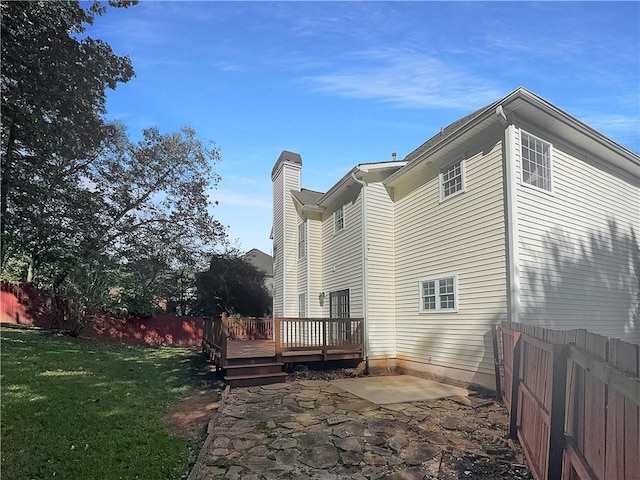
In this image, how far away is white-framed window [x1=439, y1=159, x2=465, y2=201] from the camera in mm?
9367

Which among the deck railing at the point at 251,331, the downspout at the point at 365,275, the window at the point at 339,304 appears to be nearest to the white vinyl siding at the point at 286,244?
A: the deck railing at the point at 251,331

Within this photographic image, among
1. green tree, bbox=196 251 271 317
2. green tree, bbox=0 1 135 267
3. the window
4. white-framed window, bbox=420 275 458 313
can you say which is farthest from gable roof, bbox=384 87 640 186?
green tree, bbox=196 251 271 317

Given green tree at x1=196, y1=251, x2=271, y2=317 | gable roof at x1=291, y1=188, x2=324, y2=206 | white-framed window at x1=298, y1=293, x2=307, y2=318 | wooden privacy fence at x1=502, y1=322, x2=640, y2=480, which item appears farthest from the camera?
green tree at x1=196, y1=251, x2=271, y2=317

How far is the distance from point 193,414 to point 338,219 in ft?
27.3

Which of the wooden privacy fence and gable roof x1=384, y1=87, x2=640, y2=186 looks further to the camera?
gable roof x1=384, y1=87, x2=640, y2=186

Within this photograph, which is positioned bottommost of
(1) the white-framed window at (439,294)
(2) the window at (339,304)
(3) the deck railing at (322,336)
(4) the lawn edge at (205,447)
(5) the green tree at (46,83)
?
(4) the lawn edge at (205,447)

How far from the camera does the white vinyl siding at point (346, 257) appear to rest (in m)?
11.7

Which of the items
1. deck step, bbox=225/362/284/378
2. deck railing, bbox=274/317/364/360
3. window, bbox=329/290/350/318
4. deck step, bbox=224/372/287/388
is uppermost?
window, bbox=329/290/350/318

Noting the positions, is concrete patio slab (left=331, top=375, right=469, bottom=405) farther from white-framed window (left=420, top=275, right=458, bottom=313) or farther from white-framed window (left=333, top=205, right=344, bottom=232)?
white-framed window (left=333, top=205, right=344, bottom=232)

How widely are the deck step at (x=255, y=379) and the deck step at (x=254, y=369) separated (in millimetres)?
89

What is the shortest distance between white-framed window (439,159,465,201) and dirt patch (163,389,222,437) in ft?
22.5

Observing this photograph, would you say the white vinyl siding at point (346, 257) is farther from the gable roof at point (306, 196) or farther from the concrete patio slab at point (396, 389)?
the concrete patio slab at point (396, 389)

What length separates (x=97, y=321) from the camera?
18062 mm

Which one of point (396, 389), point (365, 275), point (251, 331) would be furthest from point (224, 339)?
point (251, 331)
